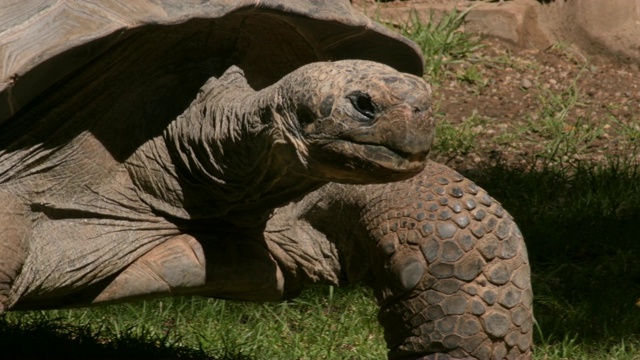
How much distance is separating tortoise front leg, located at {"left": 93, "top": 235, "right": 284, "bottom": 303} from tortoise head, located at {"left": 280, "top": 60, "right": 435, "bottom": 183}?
81 cm

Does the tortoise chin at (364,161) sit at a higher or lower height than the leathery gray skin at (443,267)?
higher

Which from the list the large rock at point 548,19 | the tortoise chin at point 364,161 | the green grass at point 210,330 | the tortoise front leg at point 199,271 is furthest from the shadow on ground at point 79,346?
the large rock at point 548,19

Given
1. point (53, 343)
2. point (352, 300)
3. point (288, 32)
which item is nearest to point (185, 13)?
point (288, 32)

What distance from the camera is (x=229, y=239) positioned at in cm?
361

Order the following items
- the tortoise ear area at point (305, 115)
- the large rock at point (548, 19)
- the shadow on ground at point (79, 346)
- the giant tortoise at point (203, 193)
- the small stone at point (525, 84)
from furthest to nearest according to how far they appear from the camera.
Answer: the large rock at point (548, 19) < the small stone at point (525, 84) < the shadow on ground at point (79, 346) < the giant tortoise at point (203, 193) < the tortoise ear area at point (305, 115)

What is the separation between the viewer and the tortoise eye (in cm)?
267

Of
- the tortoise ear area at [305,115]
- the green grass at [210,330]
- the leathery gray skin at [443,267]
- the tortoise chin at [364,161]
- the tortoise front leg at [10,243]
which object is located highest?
the tortoise ear area at [305,115]

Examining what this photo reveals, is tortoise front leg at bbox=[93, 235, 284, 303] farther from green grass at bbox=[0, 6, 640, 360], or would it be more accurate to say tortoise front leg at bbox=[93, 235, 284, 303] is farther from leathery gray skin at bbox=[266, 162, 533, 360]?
green grass at bbox=[0, 6, 640, 360]

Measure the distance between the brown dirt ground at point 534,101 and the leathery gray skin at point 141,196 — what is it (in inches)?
98.9

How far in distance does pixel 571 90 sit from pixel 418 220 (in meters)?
3.42

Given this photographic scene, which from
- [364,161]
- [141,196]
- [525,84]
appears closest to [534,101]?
[525,84]

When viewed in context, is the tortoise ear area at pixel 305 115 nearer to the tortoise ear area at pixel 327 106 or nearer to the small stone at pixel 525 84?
the tortoise ear area at pixel 327 106

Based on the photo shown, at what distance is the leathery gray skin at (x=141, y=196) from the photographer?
321cm

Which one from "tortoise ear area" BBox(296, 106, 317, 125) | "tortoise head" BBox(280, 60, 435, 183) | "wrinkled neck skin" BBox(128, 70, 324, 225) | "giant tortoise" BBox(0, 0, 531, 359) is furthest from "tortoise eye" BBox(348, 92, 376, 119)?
"giant tortoise" BBox(0, 0, 531, 359)
